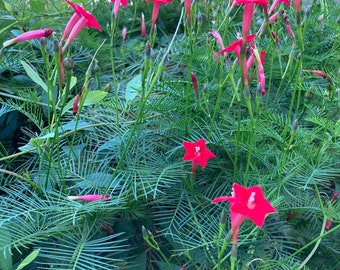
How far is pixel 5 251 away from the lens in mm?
583

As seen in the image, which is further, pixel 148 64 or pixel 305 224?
pixel 305 224

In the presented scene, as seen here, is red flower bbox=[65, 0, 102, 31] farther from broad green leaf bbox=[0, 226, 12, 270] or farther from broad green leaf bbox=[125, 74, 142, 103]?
broad green leaf bbox=[0, 226, 12, 270]

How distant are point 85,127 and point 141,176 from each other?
178 millimetres

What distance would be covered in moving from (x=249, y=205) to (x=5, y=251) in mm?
288

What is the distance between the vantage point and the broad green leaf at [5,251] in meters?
0.58

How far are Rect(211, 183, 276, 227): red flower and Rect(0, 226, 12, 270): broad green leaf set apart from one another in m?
0.25

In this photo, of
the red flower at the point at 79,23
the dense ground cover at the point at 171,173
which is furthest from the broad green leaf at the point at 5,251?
the red flower at the point at 79,23

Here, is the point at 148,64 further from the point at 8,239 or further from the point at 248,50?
the point at 8,239

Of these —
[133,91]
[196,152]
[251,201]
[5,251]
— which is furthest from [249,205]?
[133,91]

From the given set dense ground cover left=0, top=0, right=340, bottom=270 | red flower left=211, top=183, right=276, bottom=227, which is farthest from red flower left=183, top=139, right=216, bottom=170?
red flower left=211, top=183, right=276, bottom=227

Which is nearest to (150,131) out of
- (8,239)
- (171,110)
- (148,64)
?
(171,110)

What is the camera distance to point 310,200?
2.52 feet

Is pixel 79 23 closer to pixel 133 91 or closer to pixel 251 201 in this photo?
pixel 133 91

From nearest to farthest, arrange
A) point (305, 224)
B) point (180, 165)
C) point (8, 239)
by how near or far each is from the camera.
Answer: point (8, 239), point (180, 165), point (305, 224)
